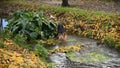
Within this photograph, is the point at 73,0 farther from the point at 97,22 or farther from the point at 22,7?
the point at 97,22

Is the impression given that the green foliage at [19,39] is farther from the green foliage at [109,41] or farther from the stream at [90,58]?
the green foliage at [109,41]

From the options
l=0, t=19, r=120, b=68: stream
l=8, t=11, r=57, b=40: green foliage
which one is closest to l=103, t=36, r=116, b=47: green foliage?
l=0, t=19, r=120, b=68: stream

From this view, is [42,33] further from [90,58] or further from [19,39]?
[90,58]

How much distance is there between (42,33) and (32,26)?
69 cm

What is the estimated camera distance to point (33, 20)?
65.4ft

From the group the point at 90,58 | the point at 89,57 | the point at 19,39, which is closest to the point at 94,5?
the point at 19,39

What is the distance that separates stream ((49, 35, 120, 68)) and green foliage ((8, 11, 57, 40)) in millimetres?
1521

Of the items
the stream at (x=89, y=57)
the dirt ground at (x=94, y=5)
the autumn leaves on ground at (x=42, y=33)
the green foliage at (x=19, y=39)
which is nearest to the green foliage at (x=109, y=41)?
the autumn leaves on ground at (x=42, y=33)

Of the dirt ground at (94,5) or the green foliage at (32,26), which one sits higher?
the green foliage at (32,26)

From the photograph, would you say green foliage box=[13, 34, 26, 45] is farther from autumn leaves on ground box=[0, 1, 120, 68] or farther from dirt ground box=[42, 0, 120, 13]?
dirt ground box=[42, 0, 120, 13]

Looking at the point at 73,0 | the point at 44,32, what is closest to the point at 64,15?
the point at 44,32

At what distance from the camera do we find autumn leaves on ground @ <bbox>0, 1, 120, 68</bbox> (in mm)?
13016

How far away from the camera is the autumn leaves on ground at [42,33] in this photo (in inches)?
512

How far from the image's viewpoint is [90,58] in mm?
15742
